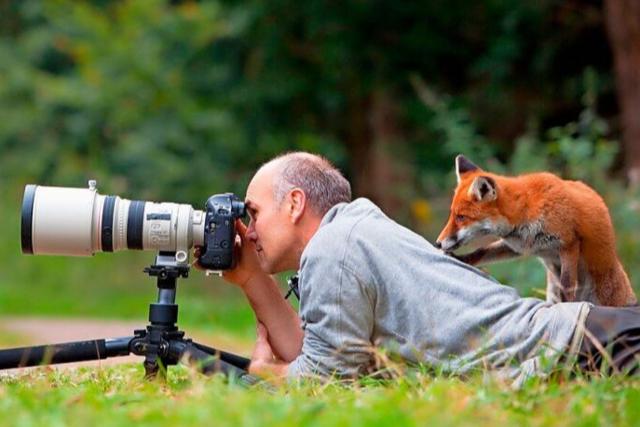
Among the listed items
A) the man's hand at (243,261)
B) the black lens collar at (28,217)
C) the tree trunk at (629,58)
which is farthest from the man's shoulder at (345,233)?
the tree trunk at (629,58)

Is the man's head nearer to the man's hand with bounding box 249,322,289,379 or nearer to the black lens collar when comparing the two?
the man's hand with bounding box 249,322,289,379

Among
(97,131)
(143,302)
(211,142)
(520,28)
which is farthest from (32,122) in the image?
(520,28)

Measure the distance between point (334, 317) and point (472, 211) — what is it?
148 cm

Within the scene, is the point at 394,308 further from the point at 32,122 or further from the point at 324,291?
the point at 32,122

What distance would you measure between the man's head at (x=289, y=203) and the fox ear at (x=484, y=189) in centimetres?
88

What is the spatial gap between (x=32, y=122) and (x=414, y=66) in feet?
29.6

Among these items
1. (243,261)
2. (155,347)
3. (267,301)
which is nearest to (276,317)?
(267,301)

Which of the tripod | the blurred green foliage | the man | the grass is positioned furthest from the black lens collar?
the blurred green foliage

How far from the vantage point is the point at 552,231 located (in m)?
4.94

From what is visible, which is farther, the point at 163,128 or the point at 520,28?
the point at 163,128

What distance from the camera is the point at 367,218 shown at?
4.22 metres

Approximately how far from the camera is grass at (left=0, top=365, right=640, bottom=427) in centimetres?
300

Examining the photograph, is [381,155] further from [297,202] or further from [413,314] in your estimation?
[413,314]

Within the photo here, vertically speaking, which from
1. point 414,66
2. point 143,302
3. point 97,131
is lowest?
point 143,302
